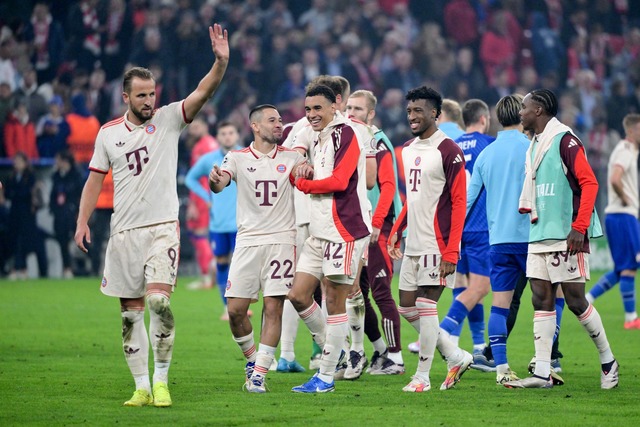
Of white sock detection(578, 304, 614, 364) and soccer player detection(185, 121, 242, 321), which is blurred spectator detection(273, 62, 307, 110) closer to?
soccer player detection(185, 121, 242, 321)

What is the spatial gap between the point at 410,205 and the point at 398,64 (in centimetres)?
1664

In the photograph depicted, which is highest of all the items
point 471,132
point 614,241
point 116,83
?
point 116,83

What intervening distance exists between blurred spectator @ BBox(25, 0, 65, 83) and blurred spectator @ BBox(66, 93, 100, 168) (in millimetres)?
1469

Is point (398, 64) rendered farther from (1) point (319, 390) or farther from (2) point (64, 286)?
(1) point (319, 390)

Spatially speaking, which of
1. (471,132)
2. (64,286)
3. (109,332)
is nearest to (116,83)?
(64,286)

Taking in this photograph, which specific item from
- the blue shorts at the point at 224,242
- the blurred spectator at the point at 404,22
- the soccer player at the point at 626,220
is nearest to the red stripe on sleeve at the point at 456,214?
the blue shorts at the point at 224,242

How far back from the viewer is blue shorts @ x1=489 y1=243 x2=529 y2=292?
28.8 ft

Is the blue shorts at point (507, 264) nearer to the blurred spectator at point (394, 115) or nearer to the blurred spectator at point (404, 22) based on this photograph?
the blurred spectator at point (394, 115)

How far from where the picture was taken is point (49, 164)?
2058cm

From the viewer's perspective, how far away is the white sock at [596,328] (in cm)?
818

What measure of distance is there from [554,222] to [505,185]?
0.91 meters

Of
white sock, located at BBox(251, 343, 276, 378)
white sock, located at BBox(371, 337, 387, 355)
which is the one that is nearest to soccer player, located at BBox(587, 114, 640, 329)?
white sock, located at BBox(371, 337, 387, 355)

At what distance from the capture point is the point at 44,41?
897 inches

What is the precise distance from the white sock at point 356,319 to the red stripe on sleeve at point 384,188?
0.68 m
